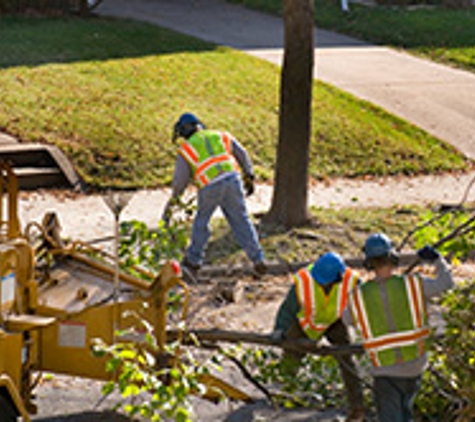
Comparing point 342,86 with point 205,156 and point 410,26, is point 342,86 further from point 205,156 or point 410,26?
point 205,156

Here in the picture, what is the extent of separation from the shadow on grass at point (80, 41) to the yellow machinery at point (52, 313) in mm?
10659

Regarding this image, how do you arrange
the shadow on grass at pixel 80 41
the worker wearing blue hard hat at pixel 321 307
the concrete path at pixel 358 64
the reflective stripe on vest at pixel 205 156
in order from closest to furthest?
the worker wearing blue hard hat at pixel 321 307 < the reflective stripe on vest at pixel 205 156 < the concrete path at pixel 358 64 < the shadow on grass at pixel 80 41

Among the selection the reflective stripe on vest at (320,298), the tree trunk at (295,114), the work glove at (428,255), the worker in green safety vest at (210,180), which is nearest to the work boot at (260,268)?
the worker in green safety vest at (210,180)

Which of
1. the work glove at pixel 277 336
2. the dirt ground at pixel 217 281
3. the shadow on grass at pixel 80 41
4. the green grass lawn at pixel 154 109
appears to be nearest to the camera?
the work glove at pixel 277 336

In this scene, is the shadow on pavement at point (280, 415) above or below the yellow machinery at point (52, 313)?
below

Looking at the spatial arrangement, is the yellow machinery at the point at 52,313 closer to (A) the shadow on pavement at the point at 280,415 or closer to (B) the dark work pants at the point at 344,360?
(A) the shadow on pavement at the point at 280,415

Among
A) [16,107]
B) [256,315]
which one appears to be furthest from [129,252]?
[16,107]

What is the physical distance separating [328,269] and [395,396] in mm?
1118

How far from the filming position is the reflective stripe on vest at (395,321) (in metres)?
7.41

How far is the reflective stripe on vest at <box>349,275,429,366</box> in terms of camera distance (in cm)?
741

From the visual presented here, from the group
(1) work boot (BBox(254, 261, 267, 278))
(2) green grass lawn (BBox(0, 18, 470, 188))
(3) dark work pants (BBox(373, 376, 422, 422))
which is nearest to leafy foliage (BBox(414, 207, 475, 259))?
(3) dark work pants (BBox(373, 376, 422, 422))

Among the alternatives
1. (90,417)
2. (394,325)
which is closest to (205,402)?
(90,417)

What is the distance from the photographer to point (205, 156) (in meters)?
11.2

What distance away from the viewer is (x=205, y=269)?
11.9 meters
